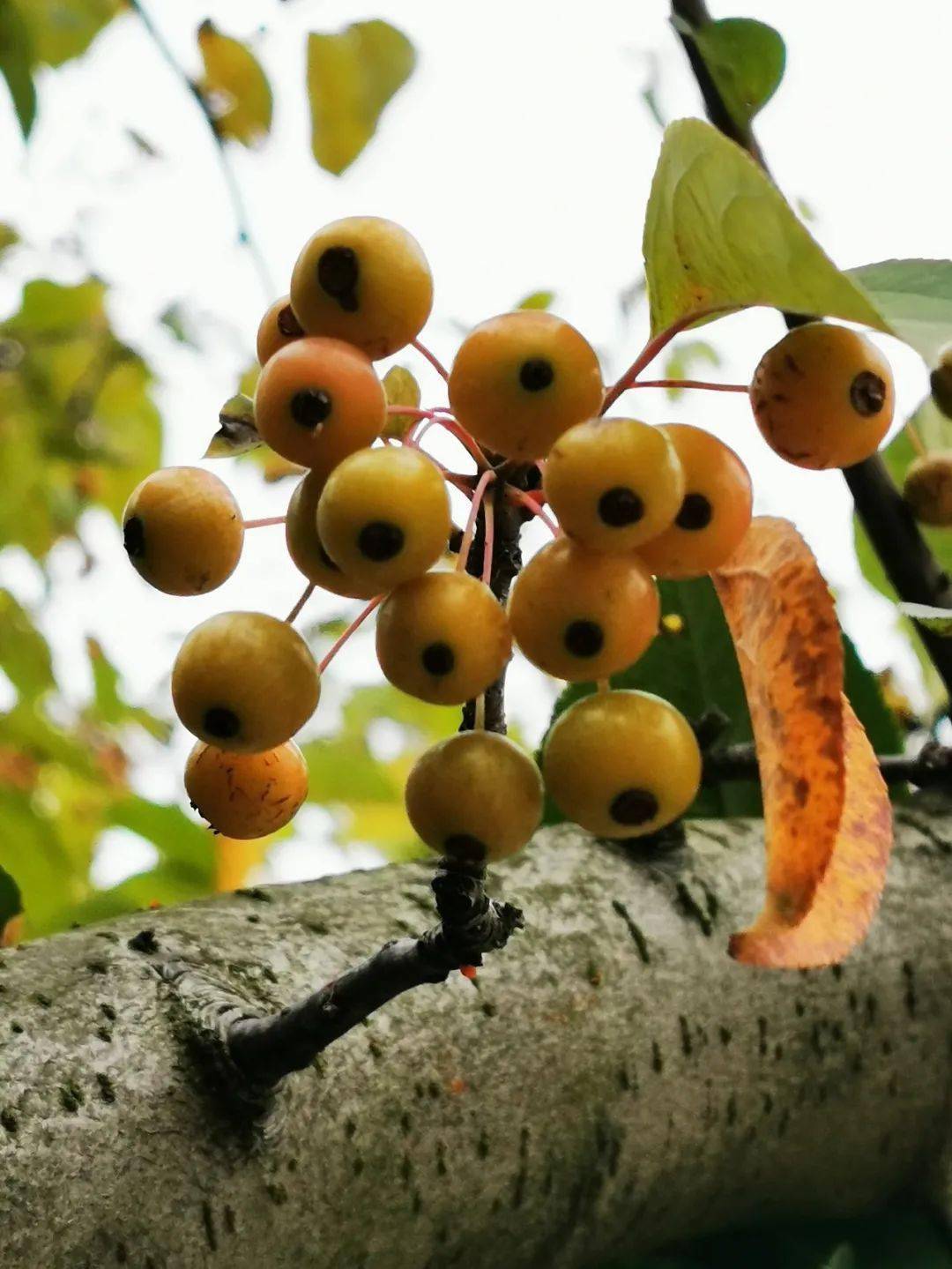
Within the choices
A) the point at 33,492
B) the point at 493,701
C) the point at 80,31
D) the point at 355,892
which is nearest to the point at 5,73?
→ the point at 80,31

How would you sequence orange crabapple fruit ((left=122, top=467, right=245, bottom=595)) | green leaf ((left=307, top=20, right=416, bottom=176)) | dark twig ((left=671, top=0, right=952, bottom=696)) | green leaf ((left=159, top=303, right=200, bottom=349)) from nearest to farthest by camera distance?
orange crabapple fruit ((left=122, top=467, right=245, bottom=595)), dark twig ((left=671, top=0, right=952, bottom=696)), green leaf ((left=307, top=20, right=416, bottom=176)), green leaf ((left=159, top=303, right=200, bottom=349))

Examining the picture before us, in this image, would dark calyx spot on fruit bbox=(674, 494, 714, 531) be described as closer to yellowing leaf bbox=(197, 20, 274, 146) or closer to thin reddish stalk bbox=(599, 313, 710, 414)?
thin reddish stalk bbox=(599, 313, 710, 414)

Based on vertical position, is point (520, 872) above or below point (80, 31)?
below

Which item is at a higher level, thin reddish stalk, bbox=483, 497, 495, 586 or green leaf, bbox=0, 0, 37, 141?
green leaf, bbox=0, 0, 37, 141

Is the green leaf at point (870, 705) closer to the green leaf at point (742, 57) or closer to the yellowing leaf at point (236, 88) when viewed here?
the green leaf at point (742, 57)

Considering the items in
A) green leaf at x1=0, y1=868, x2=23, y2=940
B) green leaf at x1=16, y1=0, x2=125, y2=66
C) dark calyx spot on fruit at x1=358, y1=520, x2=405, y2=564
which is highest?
green leaf at x1=16, y1=0, x2=125, y2=66

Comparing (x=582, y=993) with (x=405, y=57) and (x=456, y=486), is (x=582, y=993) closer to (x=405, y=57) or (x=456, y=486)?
(x=456, y=486)

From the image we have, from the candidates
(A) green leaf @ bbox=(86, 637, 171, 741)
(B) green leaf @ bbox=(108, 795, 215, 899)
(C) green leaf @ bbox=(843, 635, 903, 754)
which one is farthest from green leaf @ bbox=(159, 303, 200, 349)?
(C) green leaf @ bbox=(843, 635, 903, 754)
